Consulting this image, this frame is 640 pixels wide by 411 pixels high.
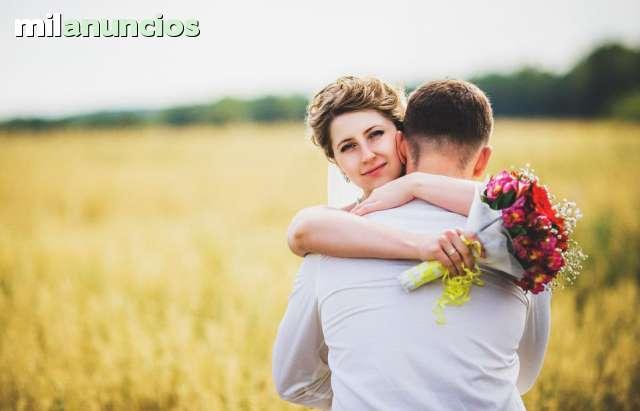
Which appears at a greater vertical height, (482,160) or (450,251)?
(482,160)

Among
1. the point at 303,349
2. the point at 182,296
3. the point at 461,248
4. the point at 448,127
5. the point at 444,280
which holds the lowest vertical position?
the point at 182,296

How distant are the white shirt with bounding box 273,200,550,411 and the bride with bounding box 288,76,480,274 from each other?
5 cm

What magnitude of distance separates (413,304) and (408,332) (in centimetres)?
8

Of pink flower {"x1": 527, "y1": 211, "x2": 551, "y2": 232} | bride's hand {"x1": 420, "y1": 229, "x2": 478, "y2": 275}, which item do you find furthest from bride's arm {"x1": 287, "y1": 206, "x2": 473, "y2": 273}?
pink flower {"x1": 527, "y1": 211, "x2": 551, "y2": 232}

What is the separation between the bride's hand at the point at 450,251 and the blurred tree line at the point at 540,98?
131 feet

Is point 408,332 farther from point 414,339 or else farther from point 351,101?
point 351,101

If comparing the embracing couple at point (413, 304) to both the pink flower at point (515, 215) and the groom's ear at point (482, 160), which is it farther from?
the pink flower at point (515, 215)

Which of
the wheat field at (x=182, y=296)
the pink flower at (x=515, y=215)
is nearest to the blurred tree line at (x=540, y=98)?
the wheat field at (x=182, y=296)

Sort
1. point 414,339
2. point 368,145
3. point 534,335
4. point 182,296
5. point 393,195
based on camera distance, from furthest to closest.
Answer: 1. point 182,296
2. point 368,145
3. point 534,335
4. point 393,195
5. point 414,339

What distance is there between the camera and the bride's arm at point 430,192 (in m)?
1.67

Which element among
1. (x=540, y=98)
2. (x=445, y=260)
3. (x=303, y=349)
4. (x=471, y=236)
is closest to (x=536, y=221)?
(x=471, y=236)

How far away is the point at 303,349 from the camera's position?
6.17 feet

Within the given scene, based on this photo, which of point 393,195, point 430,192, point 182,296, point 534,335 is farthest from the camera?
point 182,296

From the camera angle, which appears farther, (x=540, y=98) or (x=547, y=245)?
(x=540, y=98)
